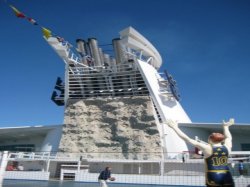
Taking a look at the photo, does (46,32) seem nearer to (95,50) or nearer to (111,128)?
(95,50)

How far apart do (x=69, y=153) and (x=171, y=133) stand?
12139mm

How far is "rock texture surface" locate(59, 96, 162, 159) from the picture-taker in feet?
102

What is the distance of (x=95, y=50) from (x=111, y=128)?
38.2ft

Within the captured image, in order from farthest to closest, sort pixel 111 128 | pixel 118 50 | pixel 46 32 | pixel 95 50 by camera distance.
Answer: pixel 95 50 → pixel 118 50 → pixel 111 128 → pixel 46 32

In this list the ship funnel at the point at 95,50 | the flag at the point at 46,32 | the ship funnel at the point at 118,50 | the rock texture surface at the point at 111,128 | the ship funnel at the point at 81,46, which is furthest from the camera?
the ship funnel at the point at 81,46

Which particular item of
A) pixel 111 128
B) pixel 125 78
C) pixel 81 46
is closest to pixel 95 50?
pixel 81 46

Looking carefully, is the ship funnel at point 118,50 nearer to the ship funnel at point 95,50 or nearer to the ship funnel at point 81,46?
the ship funnel at point 95,50

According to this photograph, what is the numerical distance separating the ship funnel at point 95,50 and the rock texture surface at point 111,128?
5.86m

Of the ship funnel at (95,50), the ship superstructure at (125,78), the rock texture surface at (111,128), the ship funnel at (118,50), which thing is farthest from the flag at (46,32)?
the ship funnel at (118,50)

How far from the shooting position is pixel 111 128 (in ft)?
110

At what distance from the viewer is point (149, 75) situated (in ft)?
113

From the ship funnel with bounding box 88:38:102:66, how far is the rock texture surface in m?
5.86

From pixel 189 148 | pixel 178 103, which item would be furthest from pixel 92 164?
pixel 178 103

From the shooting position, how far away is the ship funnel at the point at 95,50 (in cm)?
3819
